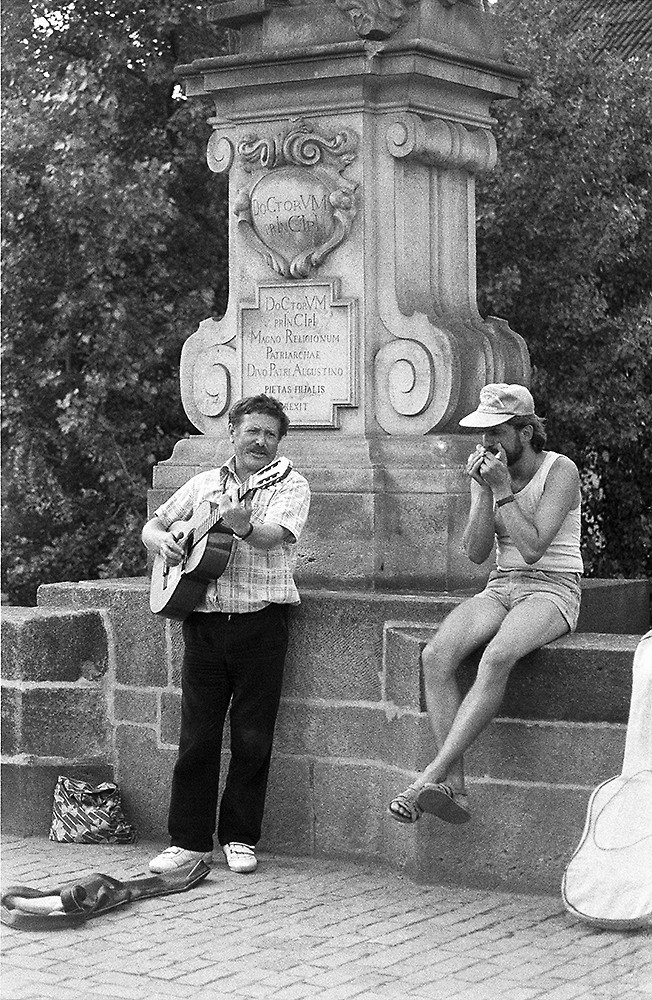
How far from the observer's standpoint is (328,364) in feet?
25.9

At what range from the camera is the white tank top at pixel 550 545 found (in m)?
6.86

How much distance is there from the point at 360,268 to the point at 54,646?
197cm

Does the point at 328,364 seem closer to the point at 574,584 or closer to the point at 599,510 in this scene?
the point at 574,584

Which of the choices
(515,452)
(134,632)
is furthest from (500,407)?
(134,632)

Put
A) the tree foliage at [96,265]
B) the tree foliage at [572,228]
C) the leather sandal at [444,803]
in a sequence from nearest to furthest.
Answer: the leather sandal at [444,803], the tree foliage at [96,265], the tree foliage at [572,228]

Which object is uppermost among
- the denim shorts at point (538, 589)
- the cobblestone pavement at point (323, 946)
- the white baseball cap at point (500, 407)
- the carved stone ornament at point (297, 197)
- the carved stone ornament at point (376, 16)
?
→ the carved stone ornament at point (376, 16)

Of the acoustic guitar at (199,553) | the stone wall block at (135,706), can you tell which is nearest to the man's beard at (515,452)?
the acoustic guitar at (199,553)

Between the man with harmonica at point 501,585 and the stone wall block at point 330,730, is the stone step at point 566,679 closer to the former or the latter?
the man with harmonica at point 501,585

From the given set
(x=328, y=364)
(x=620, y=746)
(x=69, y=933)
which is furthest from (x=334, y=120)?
(x=69, y=933)

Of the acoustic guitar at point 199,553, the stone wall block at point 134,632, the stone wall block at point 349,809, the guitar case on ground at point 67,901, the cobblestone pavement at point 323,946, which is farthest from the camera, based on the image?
the stone wall block at point 134,632

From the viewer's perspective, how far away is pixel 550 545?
6.85 meters

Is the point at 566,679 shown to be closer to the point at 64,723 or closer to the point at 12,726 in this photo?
the point at 64,723

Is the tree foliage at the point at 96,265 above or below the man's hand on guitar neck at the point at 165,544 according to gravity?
above

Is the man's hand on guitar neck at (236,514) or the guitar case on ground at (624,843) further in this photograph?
the man's hand on guitar neck at (236,514)
